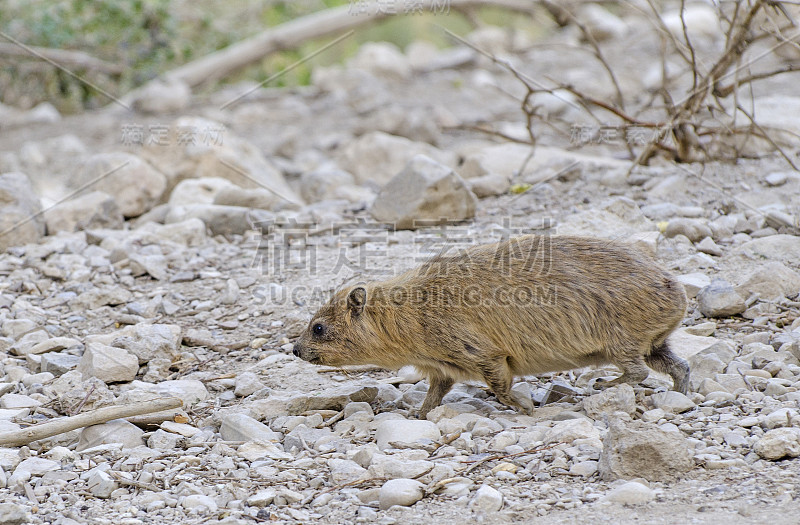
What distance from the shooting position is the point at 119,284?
21.5 feet

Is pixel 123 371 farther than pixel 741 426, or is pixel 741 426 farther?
pixel 123 371

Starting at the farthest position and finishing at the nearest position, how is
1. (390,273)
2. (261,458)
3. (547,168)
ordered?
(547,168), (390,273), (261,458)

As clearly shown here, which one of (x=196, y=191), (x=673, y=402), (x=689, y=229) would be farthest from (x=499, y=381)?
(x=196, y=191)

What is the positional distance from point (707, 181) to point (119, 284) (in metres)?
5.00

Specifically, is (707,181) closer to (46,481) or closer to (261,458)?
(261,458)

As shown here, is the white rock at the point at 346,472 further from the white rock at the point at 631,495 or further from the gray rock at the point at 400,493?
the white rock at the point at 631,495

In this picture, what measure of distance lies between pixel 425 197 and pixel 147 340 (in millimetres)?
2643

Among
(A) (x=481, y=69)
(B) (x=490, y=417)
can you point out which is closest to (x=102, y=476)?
(B) (x=490, y=417)

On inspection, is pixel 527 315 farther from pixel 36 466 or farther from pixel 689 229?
pixel 36 466

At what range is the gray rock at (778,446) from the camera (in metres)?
3.55

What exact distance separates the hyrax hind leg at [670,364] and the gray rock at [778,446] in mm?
817

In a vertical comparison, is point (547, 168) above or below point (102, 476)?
above

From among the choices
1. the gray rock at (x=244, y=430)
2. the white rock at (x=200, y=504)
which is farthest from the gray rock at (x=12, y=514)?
the gray rock at (x=244, y=430)

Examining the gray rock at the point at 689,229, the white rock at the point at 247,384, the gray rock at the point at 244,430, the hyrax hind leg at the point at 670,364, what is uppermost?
the gray rock at the point at 689,229
